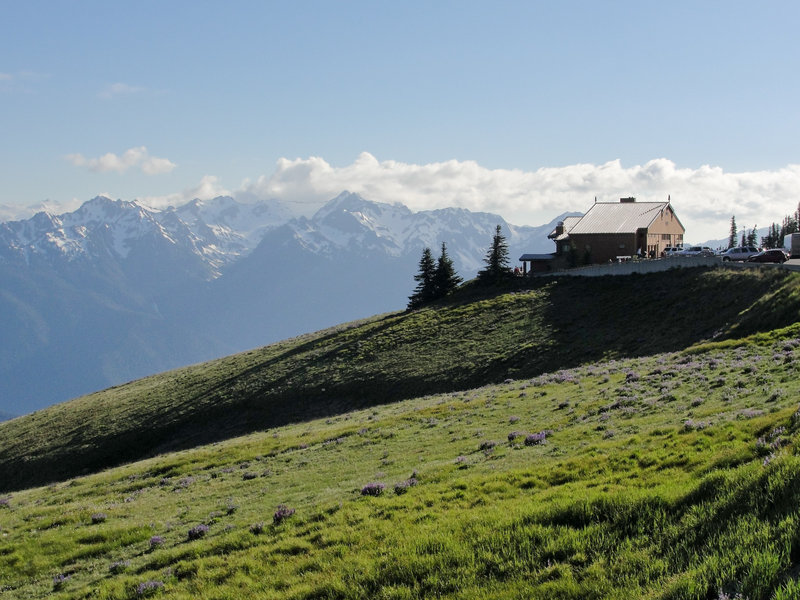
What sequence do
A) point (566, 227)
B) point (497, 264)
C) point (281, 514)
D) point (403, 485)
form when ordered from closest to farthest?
point (281, 514)
point (403, 485)
point (497, 264)
point (566, 227)

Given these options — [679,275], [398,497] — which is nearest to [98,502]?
[398,497]

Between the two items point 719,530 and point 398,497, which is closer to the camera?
point 719,530

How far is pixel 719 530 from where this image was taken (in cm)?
922

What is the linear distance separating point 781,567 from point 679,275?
59.5 metres

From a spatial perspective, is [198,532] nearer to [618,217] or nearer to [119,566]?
[119,566]

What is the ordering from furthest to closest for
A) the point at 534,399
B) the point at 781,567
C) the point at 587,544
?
1. the point at 534,399
2. the point at 587,544
3. the point at 781,567

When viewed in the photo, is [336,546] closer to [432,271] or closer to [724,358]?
[724,358]

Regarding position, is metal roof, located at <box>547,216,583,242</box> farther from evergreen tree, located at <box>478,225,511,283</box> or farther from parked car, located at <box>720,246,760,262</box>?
parked car, located at <box>720,246,760,262</box>

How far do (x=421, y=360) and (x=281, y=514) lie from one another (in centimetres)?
4284

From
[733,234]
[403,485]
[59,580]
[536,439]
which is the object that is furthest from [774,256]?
[733,234]

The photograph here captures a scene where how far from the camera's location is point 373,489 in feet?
60.1

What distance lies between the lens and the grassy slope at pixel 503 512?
30.4 ft

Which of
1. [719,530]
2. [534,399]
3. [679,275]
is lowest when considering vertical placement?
[534,399]

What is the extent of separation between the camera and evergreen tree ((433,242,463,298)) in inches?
3551
